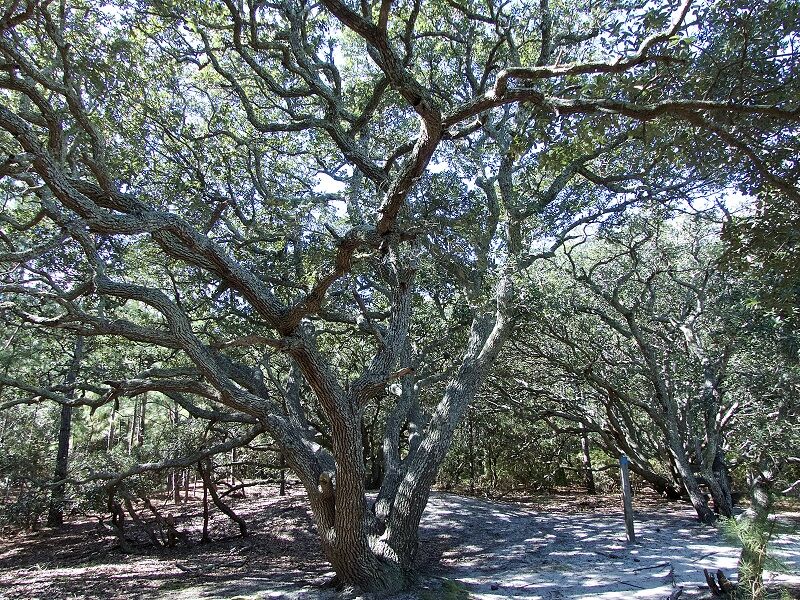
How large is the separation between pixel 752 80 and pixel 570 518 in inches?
319

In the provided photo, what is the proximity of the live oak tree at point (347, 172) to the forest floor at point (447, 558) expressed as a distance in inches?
49.1

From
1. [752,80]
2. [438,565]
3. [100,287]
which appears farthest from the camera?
[438,565]

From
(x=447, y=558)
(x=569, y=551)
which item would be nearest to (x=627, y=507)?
(x=569, y=551)

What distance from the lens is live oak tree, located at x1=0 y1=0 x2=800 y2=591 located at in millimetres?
3688

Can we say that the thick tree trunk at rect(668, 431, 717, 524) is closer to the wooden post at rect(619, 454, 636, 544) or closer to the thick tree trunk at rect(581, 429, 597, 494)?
the wooden post at rect(619, 454, 636, 544)

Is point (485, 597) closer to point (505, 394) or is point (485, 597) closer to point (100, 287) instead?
point (100, 287)

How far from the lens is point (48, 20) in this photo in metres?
4.21

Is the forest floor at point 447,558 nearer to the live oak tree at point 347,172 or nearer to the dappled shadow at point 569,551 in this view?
the dappled shadow at point 569,551

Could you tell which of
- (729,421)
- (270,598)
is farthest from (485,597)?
(729,421)

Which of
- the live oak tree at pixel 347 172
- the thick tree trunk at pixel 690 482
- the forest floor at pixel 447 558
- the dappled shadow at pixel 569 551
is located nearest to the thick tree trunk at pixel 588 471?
the forest floor at pixel 447 558

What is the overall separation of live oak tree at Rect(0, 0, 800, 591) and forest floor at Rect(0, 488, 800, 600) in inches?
49.1

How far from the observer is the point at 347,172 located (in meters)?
8.23

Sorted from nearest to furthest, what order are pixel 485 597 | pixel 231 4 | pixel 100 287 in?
pixel 100 287 < pixel 485 597 < pixel 231 4

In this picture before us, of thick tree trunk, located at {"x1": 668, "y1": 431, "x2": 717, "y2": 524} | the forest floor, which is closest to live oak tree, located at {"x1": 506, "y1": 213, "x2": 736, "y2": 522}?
thick tree trunk, located at {"x1": 668, "y1": 431, "x2": 717, "y2": 524}
